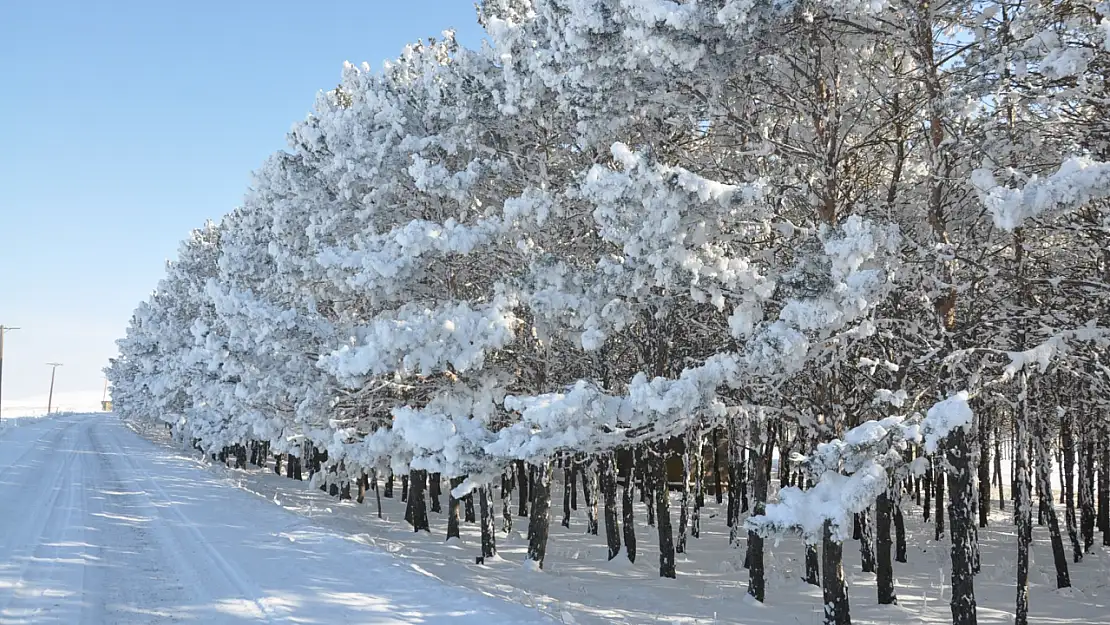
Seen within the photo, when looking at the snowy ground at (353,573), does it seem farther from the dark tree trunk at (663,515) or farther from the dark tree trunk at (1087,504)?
the dark tree trunk at (1087,504)

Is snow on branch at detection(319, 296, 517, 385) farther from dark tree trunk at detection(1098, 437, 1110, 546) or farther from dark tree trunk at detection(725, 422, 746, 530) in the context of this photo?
dark tree trunk at detection(1098, 437, 1110, 546)

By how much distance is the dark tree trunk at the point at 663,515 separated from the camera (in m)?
15.0

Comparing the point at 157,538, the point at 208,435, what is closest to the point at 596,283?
the point at 157,538

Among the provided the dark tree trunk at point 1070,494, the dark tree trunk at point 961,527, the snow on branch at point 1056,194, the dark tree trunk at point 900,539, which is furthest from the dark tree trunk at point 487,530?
the dark tree trunk at point 1070,494

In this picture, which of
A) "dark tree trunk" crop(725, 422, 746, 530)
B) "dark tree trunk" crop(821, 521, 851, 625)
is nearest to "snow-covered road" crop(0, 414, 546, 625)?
"dark tree trunk" crop(821, 521, 851, 625)

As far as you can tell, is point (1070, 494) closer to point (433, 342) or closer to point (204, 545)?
point (433, 342)

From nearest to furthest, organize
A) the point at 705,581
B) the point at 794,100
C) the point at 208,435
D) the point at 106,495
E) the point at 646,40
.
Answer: the point at 646,40 → the point at 794,100 → the point at 705,581 → the point at 106,495 → the point at 208,435

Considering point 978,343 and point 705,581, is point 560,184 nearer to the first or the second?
point 978,343

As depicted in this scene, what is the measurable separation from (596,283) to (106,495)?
15886mm

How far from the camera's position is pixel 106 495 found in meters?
19.9

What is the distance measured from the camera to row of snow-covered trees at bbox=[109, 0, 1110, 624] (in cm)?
859

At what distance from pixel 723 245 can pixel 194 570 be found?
8.95m

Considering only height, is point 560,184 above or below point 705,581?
above

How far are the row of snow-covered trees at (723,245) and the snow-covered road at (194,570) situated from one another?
171 centimetres
